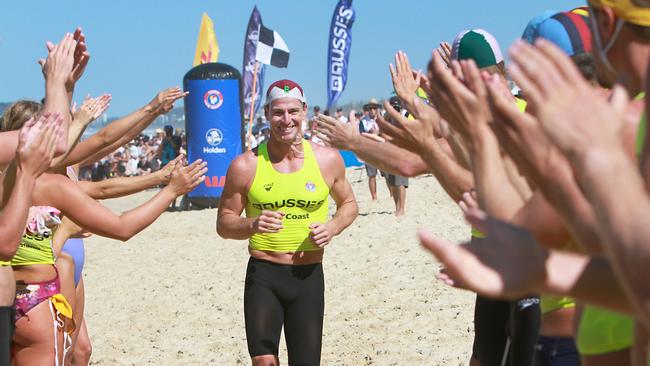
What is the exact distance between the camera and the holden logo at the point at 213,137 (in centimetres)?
1833

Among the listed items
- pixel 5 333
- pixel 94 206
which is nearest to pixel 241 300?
pixel 94 206

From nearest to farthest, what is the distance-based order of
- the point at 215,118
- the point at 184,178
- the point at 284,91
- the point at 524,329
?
1. the point at 524,329
2. the point at 184,178
3. the point at 284,91
4. the point at 215,118

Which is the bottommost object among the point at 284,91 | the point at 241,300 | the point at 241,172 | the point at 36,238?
the point at 241,300

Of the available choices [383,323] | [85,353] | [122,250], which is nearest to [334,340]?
[383,323]

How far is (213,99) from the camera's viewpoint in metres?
18.5

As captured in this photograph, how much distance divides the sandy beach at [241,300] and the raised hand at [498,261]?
5.52 m

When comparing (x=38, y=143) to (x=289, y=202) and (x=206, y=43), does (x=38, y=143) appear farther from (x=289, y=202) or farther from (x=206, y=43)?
(x=206, y=43)

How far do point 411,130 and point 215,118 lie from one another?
14.7 metres

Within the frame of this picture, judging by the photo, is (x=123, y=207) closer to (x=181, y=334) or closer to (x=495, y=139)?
(x=181, y=334)

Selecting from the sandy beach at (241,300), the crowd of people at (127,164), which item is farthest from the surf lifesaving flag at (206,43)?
the sandy beach at (241,300)

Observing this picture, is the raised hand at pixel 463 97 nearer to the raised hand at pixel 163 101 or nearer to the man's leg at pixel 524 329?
the man's leg at pixel 524 329

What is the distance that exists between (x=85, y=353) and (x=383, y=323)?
3.04 metres

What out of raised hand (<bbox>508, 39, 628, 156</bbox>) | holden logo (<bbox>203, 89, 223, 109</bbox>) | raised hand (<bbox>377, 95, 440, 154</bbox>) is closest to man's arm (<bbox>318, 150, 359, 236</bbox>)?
raised hand (<bbox>377, 95, 440, 154</bbox>)

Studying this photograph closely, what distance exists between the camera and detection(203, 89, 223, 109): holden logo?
18.4m
